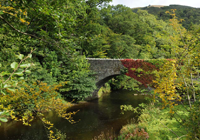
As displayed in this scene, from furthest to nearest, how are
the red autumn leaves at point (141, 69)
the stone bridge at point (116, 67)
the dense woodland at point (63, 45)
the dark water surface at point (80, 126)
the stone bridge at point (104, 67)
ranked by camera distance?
the stone bridge at point (104, 67)
the stone bridge at point (116, 67)
the red autumn leaves at point (141, 69)
the dark water surface at point (80, 126)
the dense woodland at point (63, 45)

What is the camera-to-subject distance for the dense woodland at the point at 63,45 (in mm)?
2076

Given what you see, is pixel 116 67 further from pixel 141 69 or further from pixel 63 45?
pixel 63 45

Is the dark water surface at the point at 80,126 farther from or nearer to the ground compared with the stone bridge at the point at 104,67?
nearer to the ground

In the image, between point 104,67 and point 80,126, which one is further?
point 104,67

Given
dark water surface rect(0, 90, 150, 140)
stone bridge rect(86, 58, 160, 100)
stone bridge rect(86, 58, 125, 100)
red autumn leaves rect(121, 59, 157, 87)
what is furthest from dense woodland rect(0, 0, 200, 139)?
red autumn leaves rect(121, 59, 157, 87)

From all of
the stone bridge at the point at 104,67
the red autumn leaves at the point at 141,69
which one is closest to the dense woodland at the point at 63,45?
the stone bridge at the point at 104,67

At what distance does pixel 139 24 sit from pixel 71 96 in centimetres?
1578

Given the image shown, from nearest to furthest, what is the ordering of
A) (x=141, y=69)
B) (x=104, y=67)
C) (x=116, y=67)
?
(x=141, y=69) < (x=116, y=67) < (x=104, y=67)

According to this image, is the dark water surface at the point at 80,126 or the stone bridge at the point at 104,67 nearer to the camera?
the dark water surface at the point at 80,126

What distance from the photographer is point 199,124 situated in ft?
5.89

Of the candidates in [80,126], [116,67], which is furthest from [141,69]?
[80,126]

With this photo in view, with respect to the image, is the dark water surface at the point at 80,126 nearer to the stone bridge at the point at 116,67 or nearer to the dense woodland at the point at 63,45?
the dense woodland at the point at 63,45

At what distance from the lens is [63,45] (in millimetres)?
2053

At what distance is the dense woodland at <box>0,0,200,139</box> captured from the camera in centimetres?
208
